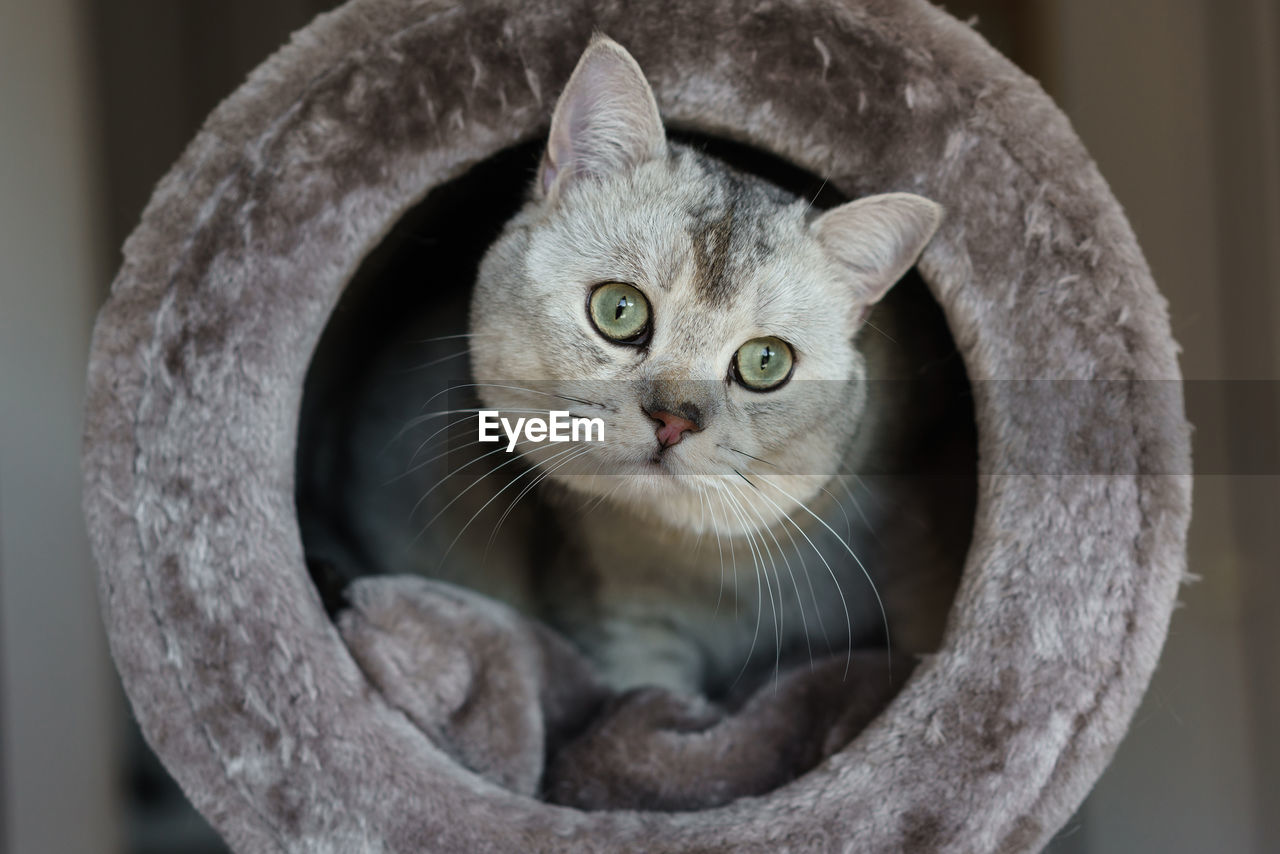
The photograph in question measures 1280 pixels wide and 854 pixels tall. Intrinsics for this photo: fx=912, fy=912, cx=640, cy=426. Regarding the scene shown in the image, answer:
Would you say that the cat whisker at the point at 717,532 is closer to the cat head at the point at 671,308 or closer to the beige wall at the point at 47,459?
the cat head at the point at 671,308

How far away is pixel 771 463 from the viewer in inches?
37.4

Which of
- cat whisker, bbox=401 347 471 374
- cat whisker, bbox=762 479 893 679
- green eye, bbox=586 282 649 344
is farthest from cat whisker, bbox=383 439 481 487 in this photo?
cat whisker, bbox=762 479 893 679

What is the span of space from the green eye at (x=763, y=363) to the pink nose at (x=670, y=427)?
91 mm

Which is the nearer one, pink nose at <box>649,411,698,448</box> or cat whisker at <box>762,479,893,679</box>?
pink nose at <box>649,411,698,448</box>

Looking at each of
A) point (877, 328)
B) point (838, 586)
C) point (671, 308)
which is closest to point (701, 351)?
point (671, 308)

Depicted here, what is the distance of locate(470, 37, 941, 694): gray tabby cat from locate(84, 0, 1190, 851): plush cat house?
59mm

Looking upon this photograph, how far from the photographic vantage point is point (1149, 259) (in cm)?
131

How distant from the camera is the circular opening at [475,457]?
3.50 ft

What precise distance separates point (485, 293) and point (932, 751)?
0.64 meters

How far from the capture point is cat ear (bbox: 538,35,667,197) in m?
0.84

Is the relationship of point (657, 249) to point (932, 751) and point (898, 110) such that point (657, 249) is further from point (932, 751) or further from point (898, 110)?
point (932, 751)

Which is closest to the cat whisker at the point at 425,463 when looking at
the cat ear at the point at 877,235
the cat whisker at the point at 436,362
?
the cat whisker at the point at 436,362

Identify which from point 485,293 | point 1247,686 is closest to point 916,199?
point 485,293

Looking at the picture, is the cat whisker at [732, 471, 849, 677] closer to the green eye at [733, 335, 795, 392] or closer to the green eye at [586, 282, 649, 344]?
the green eye at [733, 335, 795, 392]
